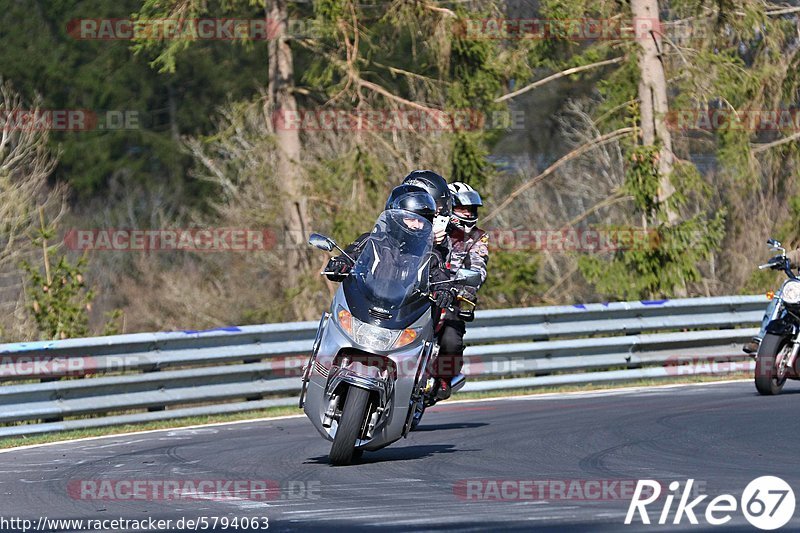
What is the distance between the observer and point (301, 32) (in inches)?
1100

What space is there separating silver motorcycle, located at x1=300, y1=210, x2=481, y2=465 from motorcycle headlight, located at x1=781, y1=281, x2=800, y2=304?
15.8 feet

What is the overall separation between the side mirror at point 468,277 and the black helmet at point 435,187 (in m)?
0.55

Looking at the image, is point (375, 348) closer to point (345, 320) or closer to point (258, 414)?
point (345, 320)

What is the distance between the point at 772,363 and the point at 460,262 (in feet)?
12.5

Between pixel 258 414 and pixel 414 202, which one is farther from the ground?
pixel 414 202

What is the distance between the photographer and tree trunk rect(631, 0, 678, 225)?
2425cm

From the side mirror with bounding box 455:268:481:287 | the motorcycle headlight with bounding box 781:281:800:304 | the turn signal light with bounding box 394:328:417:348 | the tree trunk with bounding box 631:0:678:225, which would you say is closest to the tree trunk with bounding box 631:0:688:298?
the tree trunk with bounding box 631:0:678:225

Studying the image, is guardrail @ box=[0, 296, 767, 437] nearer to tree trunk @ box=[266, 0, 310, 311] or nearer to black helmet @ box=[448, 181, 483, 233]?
black helmet @ box=[448, 181, 483, 233]

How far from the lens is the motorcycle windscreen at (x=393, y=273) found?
9.85 metres

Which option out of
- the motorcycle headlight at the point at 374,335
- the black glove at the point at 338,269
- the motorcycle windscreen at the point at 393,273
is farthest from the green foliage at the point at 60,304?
the motorcycle headlight at the point at 374,335

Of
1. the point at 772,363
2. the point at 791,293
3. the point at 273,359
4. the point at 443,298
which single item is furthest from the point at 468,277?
the point at 273,359

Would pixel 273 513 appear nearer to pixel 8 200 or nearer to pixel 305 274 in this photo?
pixel 305 274

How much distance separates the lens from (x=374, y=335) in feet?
31.9

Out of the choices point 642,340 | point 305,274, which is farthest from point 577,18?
point 642,340
